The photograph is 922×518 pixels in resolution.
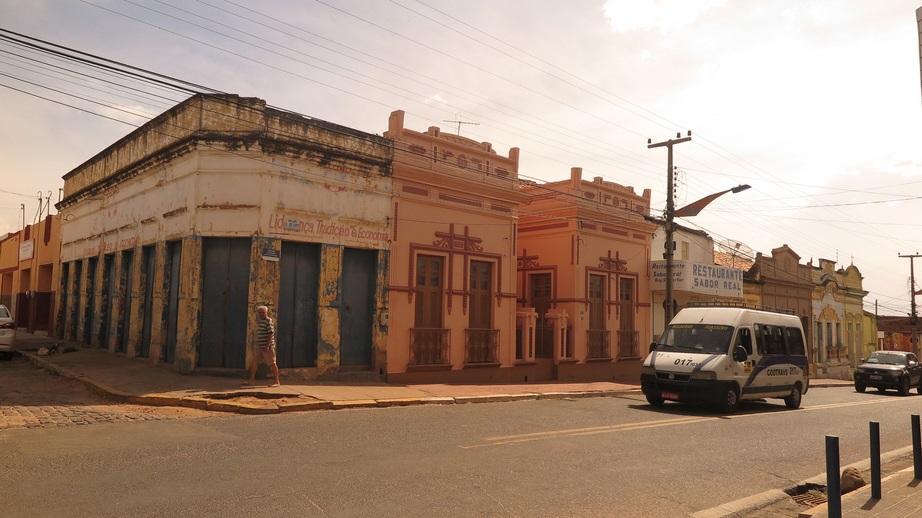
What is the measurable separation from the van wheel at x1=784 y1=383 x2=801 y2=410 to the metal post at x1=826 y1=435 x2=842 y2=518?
11.2 metres

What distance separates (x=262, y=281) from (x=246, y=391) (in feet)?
9.09

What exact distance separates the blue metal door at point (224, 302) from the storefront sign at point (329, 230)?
83cm

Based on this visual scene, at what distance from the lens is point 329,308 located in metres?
14.7

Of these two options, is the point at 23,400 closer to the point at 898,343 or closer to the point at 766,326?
the point at 766,326

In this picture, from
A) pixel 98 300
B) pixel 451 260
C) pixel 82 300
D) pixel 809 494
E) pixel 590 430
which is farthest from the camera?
pixel 82 300

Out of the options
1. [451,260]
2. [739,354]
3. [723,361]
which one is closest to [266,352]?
[451,260]

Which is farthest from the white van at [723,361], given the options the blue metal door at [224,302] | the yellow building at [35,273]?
the yellow building at [35,273]

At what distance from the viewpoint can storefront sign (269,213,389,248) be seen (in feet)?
46.4

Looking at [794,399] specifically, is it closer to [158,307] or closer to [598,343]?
[598,343]

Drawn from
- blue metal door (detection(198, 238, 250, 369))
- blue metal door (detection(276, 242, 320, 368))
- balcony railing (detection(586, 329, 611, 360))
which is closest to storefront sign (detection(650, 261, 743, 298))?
balcony railing (detection(586, 329, 611, 360))

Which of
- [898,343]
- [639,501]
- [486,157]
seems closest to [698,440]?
[639,501]

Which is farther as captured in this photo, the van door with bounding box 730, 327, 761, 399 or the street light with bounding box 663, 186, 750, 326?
the street light with bounding box 663, 186, 750, 326

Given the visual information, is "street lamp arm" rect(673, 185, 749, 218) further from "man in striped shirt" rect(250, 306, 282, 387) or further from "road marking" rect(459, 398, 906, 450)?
"man in striped shirt" rect(250, 306, 282, 387)

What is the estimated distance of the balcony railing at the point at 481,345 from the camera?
1762 centimetres
